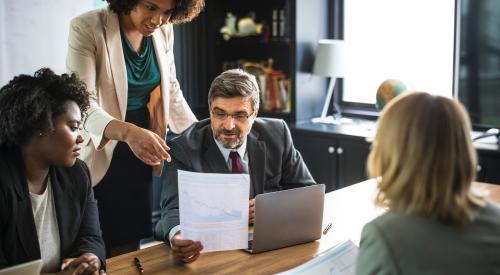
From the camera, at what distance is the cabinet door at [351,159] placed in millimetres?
3771

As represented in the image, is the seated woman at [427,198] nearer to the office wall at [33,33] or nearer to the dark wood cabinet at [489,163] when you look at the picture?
the dark wood cabinet at [489,163]

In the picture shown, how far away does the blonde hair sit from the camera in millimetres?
1088

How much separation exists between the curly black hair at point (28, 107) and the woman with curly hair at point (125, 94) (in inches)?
11.4

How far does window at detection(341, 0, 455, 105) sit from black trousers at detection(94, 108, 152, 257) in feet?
6.43

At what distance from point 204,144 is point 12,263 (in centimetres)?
79

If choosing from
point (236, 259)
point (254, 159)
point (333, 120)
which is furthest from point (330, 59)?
point (236, 259)

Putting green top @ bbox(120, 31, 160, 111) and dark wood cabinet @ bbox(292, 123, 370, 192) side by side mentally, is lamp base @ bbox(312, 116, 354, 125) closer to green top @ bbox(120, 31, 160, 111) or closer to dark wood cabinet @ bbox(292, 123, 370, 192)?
dark wood cabinet @ bbox(292, 123, 370, 192)

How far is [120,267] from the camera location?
5.53 feet

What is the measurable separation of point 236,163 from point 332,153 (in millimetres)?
1769

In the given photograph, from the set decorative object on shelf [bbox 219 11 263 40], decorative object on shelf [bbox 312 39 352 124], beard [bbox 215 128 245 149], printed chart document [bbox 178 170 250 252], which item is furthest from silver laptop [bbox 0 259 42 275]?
decorative object on shelf [bbox 219 11 263 40]

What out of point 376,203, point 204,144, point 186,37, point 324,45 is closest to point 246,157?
point 204,144

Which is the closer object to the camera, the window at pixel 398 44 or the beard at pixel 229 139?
the beard at pixel 229 139

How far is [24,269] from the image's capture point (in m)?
1.28

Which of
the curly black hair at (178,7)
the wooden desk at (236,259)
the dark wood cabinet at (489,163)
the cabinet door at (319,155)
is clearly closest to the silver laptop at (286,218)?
the wooden desk at (236,259)
